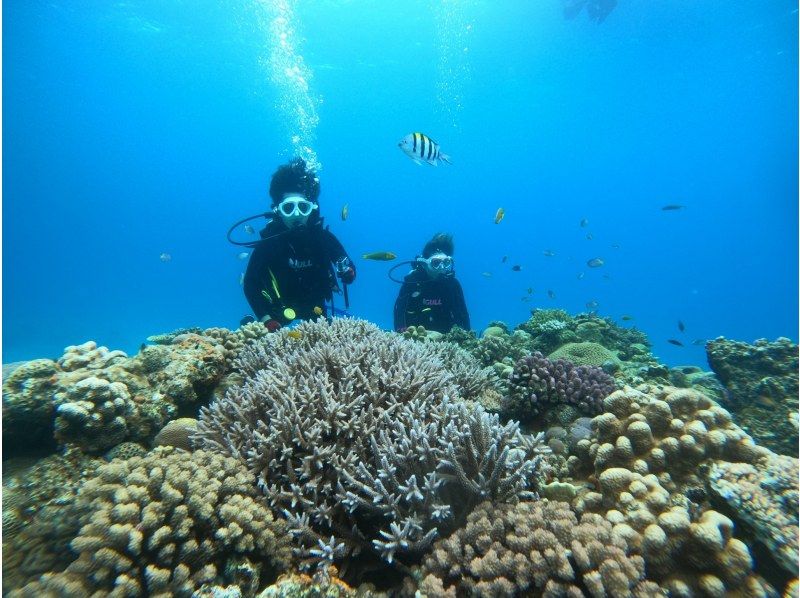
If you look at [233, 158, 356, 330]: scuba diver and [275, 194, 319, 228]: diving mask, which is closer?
[275, 194, 319, 228]: diving mask

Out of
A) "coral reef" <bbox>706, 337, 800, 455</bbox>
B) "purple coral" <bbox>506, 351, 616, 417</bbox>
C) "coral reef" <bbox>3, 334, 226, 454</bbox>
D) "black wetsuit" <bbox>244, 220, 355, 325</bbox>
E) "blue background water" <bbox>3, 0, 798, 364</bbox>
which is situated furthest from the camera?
"blue background water" <bbox>3, 0, 798, 364</bbox>

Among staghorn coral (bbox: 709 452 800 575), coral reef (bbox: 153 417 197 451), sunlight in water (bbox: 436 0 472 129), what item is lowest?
staghorn coral (bbox: 709 452 800 575)

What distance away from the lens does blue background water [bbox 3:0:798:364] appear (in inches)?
1806

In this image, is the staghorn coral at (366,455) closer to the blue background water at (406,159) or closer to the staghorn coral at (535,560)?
the staghorn coral at (535,560)

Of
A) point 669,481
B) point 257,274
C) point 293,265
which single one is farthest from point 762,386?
point 257,274

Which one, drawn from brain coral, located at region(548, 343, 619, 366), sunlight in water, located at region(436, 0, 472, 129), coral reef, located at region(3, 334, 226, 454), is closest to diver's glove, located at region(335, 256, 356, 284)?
coral reef, located at region(3, 334, 226, 454)

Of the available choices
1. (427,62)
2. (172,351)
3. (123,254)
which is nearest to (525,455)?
(172,351)

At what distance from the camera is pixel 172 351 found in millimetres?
4613

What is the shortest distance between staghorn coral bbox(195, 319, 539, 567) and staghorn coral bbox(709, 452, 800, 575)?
1142 mm

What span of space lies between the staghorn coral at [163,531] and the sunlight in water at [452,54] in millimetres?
55522

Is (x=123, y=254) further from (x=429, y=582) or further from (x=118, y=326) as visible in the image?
(x=429, y=582)

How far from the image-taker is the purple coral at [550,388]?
13.5ft

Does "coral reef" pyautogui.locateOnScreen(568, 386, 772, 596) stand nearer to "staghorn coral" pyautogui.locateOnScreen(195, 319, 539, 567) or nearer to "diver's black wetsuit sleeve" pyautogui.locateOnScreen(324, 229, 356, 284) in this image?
"staghorn coral" pyautogui.locateOnScreen(195, 319, 539, 567)

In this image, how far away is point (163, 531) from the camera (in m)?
1.99
